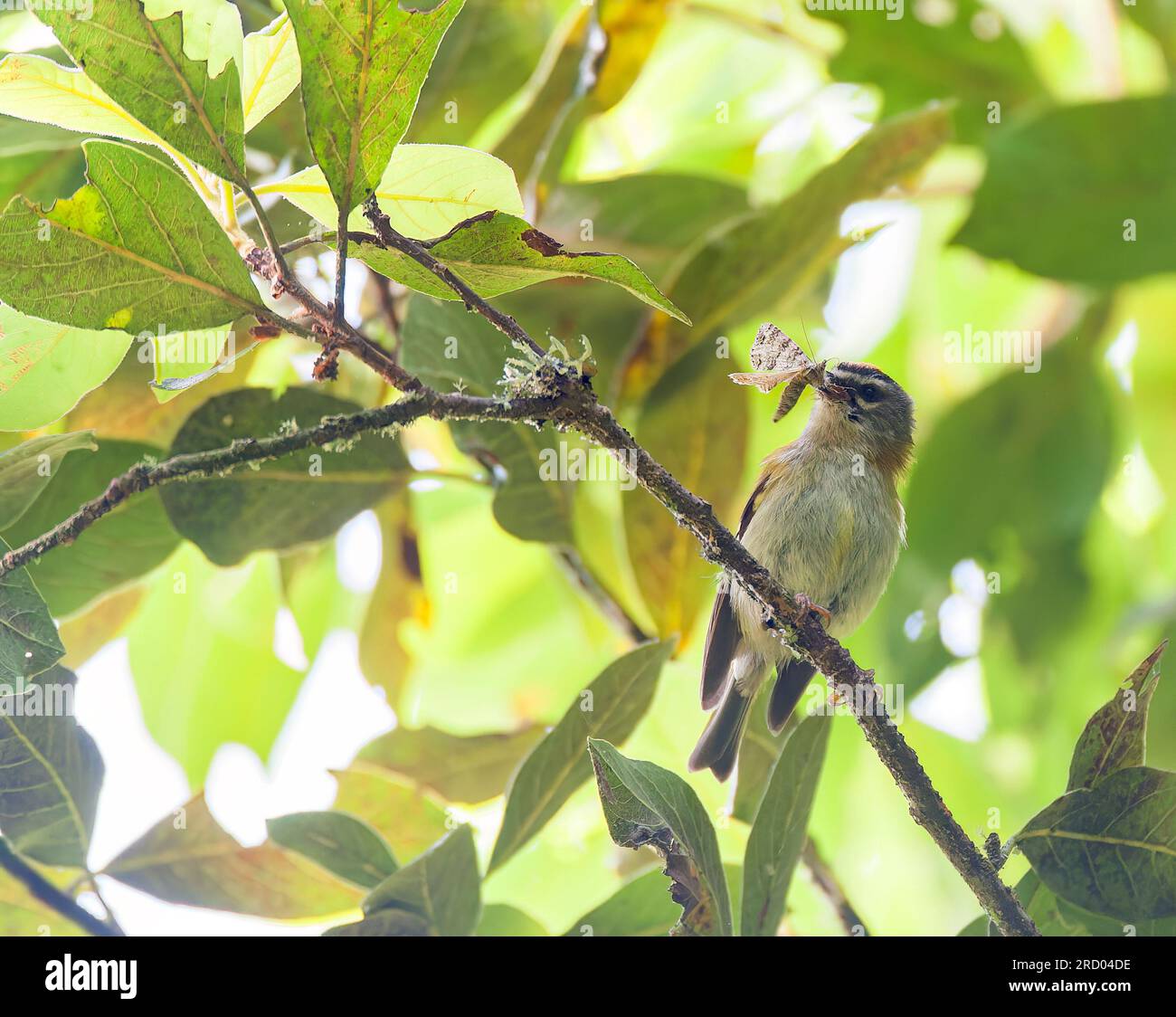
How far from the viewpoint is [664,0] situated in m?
2.32

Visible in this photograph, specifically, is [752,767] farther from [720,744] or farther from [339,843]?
[339,843]

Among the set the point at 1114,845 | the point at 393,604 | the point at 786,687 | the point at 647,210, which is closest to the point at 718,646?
the point at 786,687

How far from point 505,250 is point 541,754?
779mm

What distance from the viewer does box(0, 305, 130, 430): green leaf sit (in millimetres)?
1289

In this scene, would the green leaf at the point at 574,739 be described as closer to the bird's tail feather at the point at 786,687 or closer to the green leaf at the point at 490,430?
the green leaf at the point at 490,430

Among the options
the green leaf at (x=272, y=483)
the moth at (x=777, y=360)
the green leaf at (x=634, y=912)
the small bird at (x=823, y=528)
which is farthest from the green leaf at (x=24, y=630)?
the small bird at (x=823, y=528)

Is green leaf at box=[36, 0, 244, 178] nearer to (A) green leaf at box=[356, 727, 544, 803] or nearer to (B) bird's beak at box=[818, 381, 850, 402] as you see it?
(A) green leaf at box=[356, 727, 544, 803]

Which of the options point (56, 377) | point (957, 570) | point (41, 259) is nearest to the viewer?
point (41, 259)

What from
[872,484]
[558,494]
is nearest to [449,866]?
[558,494]

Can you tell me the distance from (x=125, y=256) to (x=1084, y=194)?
2.03 meters

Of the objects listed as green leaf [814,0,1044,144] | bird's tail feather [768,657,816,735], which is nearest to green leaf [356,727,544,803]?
bird's tail feather [768,657,816,735]

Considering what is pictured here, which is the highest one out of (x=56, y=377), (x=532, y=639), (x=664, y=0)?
(x=664, y=0)
